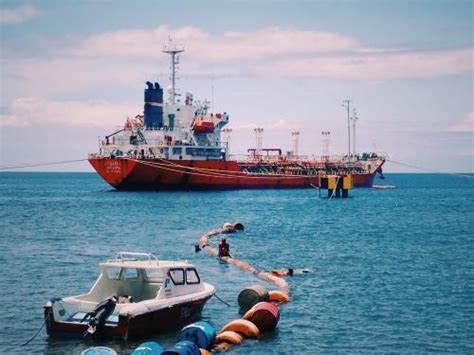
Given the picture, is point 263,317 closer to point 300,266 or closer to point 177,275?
point 177,275

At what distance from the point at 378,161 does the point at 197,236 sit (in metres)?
98.3

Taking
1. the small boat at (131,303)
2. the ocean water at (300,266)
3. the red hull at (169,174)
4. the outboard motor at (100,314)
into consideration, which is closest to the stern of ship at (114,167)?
the red hull at (169,174)

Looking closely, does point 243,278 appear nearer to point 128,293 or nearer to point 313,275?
point 313,275

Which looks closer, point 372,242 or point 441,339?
point 441,339

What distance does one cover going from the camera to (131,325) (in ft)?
77.8

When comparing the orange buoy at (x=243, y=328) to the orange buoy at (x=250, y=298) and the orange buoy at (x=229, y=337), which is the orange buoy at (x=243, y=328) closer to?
the orange buoy at (x=229, y=337)

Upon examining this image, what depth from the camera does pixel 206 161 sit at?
354 feet

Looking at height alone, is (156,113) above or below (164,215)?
above

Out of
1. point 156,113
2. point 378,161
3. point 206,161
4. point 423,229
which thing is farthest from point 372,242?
point 378,161

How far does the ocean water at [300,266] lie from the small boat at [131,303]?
2.05 feet

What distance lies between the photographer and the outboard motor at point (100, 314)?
23.3m

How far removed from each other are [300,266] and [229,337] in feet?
64.2

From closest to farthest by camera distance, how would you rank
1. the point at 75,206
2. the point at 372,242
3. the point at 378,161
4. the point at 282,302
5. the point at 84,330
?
1. the point at 84,330
2. the point at 282,302
3. the point at 372,242
4. the point at 75,206
5. the point at 378,161

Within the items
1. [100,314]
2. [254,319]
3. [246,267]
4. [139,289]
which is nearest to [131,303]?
[100,314]
